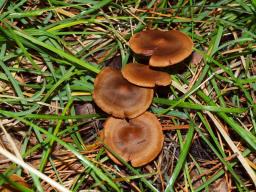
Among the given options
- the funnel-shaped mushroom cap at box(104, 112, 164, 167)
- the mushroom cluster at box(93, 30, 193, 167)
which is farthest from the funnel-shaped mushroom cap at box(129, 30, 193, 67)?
the funnel-shaped mushroom cap at box(104, 112, 164, 167)

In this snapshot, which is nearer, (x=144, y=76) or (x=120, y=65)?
(x=144, y=76)

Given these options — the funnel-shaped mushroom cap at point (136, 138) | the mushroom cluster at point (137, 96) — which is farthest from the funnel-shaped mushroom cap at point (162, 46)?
the funnel-shaped mushroom cap at point (136, 138)

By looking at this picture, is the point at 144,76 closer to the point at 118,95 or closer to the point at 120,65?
the point at 118,95

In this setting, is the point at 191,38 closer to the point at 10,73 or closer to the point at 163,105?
the point at 163,105

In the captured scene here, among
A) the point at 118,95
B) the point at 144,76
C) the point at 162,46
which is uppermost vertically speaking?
the point at 162,46

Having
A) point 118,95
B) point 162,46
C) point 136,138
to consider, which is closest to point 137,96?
point 118,95

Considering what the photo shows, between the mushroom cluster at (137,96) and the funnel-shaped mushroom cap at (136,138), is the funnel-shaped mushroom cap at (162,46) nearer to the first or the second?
the mushroom cluster at (137,96)

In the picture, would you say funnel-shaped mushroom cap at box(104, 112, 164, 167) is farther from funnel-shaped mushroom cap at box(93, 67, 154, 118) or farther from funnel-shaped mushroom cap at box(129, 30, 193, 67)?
funnel-shaped mushroom cap at box(129, 30, 193, 67)
